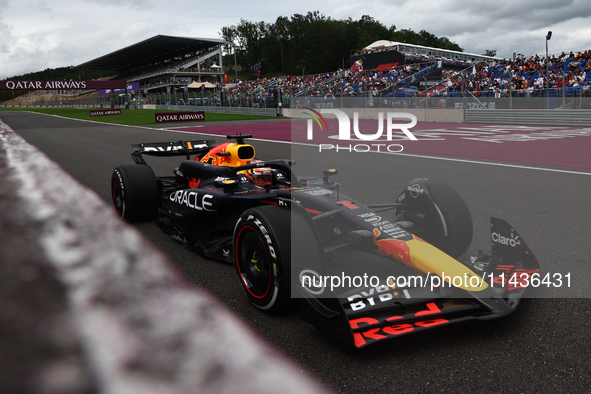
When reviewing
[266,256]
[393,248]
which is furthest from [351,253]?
[266,256]

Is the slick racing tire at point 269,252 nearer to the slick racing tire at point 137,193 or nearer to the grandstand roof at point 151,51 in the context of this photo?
the slick racing tire at point 137,193

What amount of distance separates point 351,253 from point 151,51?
82370mm

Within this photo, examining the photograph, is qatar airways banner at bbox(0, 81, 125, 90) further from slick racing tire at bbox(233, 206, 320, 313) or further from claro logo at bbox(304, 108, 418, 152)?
slick racing tire at bbox(233, 206, 320, 313)

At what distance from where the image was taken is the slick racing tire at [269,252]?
8.36ft

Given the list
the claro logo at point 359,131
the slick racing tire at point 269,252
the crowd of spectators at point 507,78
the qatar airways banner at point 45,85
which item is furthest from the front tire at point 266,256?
the qatar airways banner at point 45,85

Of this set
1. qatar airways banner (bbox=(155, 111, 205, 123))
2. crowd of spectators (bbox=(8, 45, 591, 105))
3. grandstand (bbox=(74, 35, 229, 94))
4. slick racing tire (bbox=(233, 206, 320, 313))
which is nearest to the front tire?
slick racing tire (bbox=(233, 206, 320, 313))

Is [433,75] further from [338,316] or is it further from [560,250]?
[338,316]

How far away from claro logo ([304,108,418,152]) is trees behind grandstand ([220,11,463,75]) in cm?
6296

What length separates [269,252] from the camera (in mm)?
2607

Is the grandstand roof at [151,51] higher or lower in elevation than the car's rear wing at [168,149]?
higher

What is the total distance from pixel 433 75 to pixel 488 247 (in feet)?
84.8

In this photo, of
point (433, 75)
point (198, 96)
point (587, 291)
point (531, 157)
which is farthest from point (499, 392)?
point (198, 96)

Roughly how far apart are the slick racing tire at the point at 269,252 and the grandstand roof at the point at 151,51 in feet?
236

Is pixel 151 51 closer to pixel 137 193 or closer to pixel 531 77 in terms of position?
pixel 531 77
